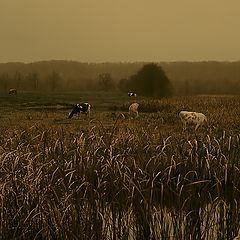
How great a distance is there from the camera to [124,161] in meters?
5.82

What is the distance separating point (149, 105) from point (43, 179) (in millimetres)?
20995

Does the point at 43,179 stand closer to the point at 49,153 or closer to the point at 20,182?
the point at 20,182

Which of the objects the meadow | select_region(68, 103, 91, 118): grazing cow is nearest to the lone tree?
select_region(68, 103, 91, 118): grazing cow

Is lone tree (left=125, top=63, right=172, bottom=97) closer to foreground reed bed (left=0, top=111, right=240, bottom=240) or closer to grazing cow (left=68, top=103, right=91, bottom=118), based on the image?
A: grazing cow (left=68, top=103, right=91, bottom=118)

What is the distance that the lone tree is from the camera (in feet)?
196

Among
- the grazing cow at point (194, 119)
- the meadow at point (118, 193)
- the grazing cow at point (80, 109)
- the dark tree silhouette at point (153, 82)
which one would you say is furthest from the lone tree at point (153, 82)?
the meadow at point (118, 193)

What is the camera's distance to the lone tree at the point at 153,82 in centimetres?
5966

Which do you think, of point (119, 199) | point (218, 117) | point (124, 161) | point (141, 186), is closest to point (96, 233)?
point (119, 199)

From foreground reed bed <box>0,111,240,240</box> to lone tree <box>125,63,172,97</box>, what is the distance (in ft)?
175

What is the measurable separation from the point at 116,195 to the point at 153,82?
5522 centimetres

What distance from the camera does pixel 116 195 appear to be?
17.1 ft

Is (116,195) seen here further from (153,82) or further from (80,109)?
(153,82)

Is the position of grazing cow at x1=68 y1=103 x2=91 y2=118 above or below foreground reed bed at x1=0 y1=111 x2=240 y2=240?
below

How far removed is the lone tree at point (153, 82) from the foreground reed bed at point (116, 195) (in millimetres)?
53232
